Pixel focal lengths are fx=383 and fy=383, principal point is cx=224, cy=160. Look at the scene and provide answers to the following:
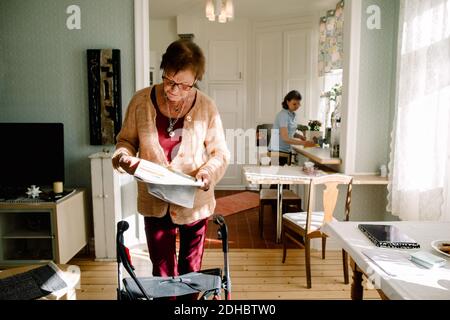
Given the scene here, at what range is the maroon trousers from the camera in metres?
1.64

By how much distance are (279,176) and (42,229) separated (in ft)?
6.23

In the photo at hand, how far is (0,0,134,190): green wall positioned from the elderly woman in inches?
62.8

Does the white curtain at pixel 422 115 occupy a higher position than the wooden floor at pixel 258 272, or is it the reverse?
the white curtain at pixel 422 115

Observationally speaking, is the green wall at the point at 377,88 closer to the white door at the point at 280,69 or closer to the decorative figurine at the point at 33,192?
the white door at the point at 280,69

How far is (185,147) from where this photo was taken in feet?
5.20

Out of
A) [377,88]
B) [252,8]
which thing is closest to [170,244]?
[377,88]

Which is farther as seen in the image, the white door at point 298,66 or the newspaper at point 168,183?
the white door at point 298,66

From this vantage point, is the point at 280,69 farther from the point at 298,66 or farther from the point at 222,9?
the point at 222,9

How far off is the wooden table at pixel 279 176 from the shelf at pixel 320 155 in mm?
114

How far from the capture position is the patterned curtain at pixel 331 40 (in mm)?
4496

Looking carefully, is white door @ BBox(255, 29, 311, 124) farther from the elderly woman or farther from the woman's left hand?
the woman's left hand

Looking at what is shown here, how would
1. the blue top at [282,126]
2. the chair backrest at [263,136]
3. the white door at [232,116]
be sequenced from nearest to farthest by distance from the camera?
the blue top at [282,126] < the chair backrest at [263,136] < the white door at [232,116]

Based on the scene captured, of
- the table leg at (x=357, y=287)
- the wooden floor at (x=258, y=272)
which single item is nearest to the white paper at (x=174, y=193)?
the table leg at (x=357, y=287)

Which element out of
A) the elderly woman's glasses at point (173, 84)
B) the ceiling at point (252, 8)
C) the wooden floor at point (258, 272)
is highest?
the ceiling at point (252, 8)
